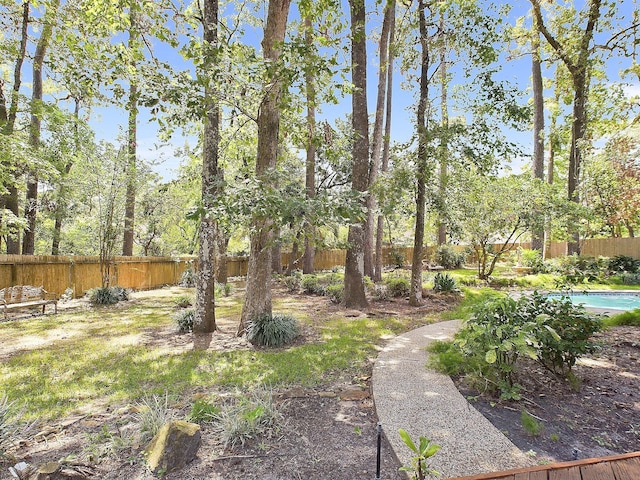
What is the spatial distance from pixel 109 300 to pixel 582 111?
16.7 meters

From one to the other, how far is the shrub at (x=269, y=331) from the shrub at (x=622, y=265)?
44.4 ft

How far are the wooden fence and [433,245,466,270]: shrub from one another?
5.84 meters

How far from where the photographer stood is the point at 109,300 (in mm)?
9438

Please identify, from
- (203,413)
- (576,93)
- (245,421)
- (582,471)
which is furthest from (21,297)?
(576,93)

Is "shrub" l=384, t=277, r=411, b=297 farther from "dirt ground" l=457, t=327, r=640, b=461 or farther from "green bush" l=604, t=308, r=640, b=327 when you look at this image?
"dirt ground" l=457, t=327, r=640, b=461

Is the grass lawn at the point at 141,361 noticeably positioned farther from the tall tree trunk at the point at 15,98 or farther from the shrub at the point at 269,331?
the tall tree trunk at the point at 15,98

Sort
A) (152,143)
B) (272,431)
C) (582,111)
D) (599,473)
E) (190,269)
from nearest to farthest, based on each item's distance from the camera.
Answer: (599,473)
(272,431)
(152,143)
(582,111)
(190,269)

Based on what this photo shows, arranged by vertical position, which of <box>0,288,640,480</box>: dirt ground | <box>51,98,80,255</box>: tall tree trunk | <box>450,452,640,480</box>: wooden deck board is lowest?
<box>0,288,640,480</box>: dirt ground

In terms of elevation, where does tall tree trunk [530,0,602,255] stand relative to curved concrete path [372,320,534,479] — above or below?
above

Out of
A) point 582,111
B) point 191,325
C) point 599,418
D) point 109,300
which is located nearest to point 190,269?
point 109,300

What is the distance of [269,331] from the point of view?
5375 millimetres

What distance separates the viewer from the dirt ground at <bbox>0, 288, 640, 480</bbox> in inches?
87.3

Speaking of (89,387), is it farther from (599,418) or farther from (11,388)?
(599,418)

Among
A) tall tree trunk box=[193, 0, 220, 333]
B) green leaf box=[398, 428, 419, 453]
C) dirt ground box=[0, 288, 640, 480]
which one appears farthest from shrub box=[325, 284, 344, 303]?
green leaf box=[398, 428, 419, 453]
